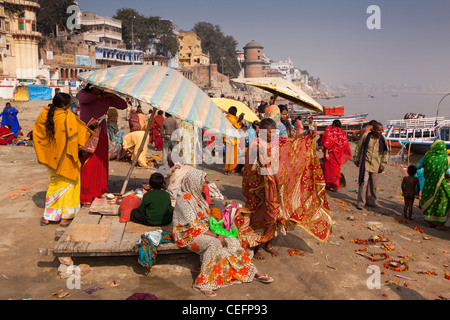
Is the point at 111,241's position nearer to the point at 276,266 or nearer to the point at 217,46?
the point at 276,266

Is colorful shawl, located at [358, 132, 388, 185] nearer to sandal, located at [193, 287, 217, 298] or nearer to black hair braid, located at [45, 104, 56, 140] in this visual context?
sandal, located at [193, 287, 217, 298]

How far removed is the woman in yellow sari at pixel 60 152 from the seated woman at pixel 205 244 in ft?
6.31

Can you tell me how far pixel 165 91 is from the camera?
184 inches

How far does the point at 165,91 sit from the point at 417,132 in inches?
892

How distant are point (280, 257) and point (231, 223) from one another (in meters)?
0.82

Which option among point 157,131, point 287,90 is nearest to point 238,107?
point 287,90

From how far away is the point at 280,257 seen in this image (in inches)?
189

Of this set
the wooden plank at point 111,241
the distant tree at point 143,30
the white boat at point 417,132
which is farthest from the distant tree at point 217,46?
the wooden plank at point 111,241

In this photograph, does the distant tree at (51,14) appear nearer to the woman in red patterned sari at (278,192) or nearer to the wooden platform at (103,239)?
the wooden platform at (103,239)

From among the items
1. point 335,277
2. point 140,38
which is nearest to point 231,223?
point 335,277

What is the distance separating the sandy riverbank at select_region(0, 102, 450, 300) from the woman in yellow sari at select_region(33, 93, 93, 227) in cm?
40

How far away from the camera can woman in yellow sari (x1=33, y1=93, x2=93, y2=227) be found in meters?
4.98
